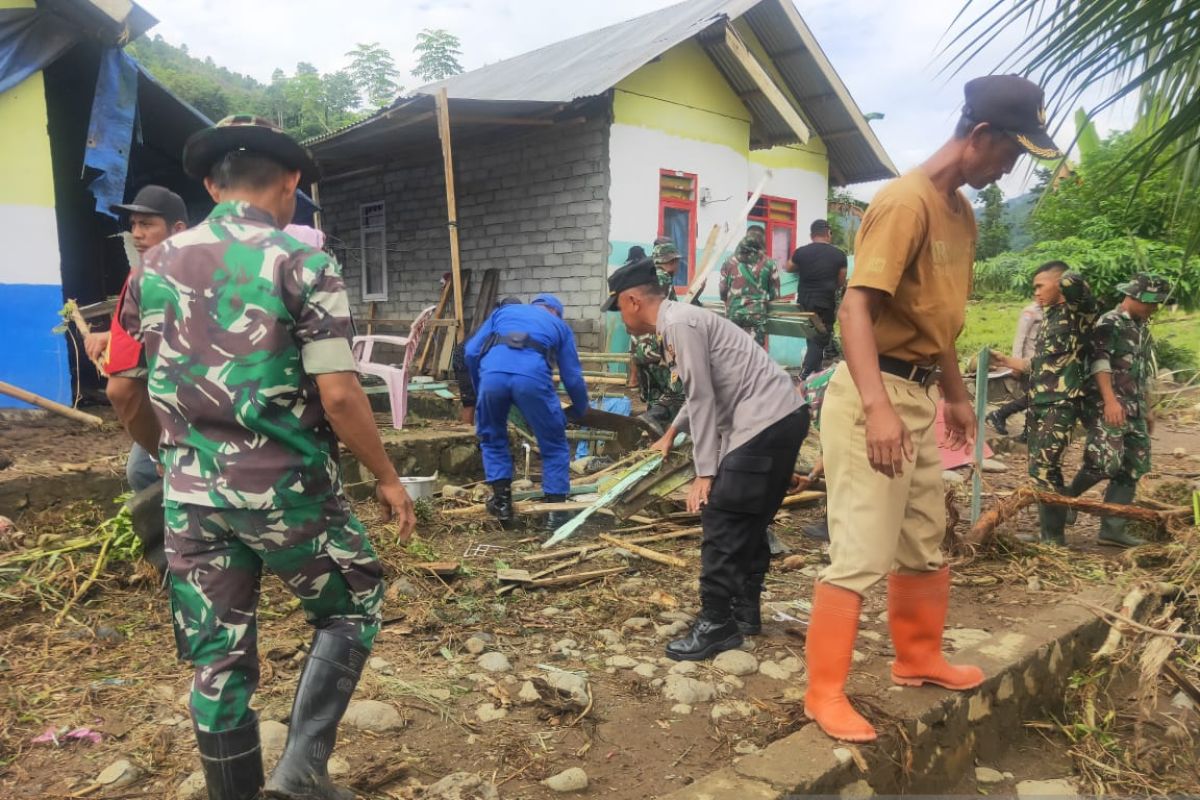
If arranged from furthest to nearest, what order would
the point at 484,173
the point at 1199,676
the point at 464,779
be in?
1. the point at 484,173
2. the point at 1199,676
3. the point at 464,779

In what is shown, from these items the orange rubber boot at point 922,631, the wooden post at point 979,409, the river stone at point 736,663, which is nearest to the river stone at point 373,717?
the river stone at point 736,663

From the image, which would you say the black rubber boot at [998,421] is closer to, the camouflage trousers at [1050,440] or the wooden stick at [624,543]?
the camouflage trousers at [1050,440]

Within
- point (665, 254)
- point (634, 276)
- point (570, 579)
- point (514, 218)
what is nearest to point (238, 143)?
point (634, 276)

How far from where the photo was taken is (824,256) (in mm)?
9680

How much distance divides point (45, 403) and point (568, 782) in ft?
19.2

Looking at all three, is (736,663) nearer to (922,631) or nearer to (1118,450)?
(922,631)

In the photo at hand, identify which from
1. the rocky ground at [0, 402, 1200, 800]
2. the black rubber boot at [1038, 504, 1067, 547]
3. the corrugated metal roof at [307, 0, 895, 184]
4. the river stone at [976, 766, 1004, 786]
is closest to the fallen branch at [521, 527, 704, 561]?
the rocky ground at [0, 402, 1200, 800]

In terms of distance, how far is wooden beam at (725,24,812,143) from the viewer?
1091cm

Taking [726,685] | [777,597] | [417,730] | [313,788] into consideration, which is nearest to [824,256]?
[777,597]

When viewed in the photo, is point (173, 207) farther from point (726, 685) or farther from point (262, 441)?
point (726, 685)

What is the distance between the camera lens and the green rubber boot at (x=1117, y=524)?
5109 mm

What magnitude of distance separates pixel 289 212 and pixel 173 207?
6.06 ft

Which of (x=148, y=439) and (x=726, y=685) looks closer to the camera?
(x=148, y=439)

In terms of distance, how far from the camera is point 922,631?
2822mm
